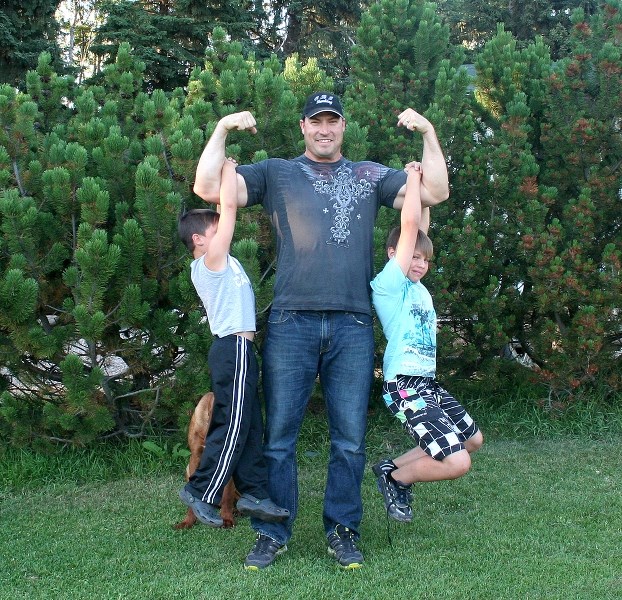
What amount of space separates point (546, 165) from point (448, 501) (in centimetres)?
306

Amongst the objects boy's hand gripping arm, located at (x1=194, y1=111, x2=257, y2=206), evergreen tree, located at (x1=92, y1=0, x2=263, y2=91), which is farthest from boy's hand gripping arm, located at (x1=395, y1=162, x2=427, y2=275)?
evergreen tree, located at (x1=92, y1=0, x2=263, y2=91)

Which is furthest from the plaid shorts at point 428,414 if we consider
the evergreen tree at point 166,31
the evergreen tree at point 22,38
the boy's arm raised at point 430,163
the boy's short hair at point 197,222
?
the evergreen tree at point 166,31

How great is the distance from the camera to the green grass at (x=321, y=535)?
3.52 m

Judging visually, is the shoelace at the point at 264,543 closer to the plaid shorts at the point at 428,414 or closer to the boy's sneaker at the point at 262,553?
the boy's sneaker at the point at 262,553

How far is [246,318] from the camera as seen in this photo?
3.75m

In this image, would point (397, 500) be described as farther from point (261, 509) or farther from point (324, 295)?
point (324, 295)

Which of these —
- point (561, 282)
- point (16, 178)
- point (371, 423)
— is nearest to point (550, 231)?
point (561, 282)

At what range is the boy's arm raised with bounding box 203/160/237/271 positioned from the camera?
11.7ft

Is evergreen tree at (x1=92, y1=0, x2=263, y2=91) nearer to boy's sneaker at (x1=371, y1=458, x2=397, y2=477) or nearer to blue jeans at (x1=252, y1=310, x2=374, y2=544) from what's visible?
boy's sneaker at (x1=371, y1=458, x2=397, y2=477)

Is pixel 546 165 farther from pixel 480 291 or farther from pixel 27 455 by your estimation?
pixel 27 455

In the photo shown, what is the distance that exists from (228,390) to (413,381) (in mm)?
916

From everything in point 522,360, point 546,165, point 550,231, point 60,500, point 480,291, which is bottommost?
point 60,500

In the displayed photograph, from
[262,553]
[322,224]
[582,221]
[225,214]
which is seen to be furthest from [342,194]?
[582,221]

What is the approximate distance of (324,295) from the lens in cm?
359
